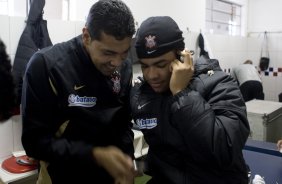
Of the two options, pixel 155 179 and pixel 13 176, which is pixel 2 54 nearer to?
pixel 155 179

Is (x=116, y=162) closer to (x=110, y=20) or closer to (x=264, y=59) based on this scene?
(x=110, y=20)

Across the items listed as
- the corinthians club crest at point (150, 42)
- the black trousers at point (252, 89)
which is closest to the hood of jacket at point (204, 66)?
the corinthians club crest at point (150, 42)

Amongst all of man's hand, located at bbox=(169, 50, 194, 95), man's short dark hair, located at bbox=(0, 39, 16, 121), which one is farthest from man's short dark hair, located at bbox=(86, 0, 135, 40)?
man's short dark hair, located at bbox=(0, 39, 16, 121)

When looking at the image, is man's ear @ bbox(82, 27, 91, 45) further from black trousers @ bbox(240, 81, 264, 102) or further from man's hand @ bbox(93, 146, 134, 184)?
black trousers @ bbox(240, 81, 264, 102)

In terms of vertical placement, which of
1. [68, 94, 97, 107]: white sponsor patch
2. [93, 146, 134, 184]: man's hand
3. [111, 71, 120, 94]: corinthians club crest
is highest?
[111, 71, 120, 94]: corinthians club crest

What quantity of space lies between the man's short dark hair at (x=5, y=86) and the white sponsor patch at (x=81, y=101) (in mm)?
224

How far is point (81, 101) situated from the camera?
3.32 feet

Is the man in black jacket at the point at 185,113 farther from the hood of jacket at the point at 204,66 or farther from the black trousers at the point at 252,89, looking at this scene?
the black trousers at the point at 252,89

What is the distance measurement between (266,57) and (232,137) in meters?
4.86

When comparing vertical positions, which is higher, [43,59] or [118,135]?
[43,59]

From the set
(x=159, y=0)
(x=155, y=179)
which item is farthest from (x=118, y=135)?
(x=159, y=0)

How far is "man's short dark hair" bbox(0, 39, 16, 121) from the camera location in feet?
2.45

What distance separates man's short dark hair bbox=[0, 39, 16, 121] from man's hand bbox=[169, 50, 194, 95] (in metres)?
0.55

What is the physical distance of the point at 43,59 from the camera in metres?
0.99
